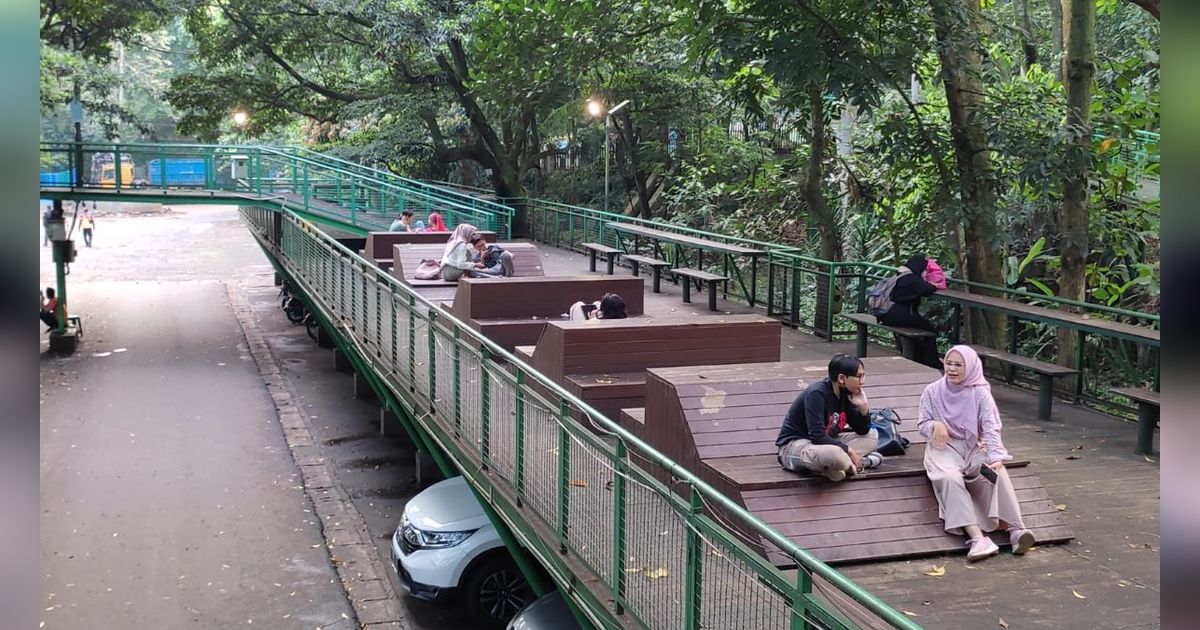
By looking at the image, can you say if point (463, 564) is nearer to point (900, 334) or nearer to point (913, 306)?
point (900, 334)

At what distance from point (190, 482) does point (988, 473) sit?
12767mm

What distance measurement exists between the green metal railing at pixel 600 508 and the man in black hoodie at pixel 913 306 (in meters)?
4.27

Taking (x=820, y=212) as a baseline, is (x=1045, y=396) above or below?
below

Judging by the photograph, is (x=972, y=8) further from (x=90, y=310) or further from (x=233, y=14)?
(x=90, y=310)

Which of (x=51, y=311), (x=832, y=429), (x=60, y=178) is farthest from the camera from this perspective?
(x=60, y=178)

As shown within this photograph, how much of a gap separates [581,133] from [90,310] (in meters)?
16.2

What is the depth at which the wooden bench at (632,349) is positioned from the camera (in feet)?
32.3

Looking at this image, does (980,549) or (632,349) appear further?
(632,349)

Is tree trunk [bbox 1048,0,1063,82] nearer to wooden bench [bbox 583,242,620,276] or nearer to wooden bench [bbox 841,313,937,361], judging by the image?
wooden bench [bbox 583,242,620,276]

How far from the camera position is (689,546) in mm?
5609

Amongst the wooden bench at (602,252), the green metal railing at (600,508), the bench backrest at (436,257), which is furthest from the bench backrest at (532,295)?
the wooden bench at (602,252)

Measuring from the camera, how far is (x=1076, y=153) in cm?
1200

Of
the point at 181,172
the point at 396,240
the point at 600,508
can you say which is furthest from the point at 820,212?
the point at 181,172
